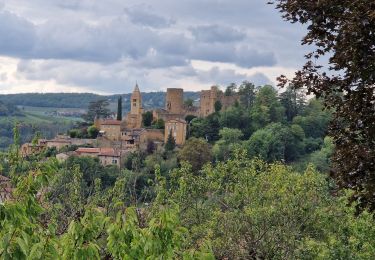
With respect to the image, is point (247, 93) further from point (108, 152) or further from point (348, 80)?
point (348, 80)

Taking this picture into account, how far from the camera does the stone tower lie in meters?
93.3

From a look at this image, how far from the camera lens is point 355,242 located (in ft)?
49.7

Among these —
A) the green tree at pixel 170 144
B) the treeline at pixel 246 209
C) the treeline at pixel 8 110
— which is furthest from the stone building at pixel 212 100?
the treeline at pixel 246 209

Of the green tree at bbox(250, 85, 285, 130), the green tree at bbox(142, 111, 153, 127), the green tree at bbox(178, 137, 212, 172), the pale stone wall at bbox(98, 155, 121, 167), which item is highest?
the green tree at bbox(250, 85, 285, 130)

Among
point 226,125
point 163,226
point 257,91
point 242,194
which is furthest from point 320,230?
point 257,91

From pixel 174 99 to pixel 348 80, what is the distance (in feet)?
279

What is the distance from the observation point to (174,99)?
306 ft

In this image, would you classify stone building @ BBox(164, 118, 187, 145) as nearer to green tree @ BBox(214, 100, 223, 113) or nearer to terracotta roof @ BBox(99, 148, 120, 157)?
terracotta roof @ BBox(99, 148, 120, 157)

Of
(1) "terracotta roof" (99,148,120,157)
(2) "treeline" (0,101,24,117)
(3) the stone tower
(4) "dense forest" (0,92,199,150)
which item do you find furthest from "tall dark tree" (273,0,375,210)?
(2) "treeline" (0,101,24,117)

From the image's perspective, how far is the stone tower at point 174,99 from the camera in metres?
93.3

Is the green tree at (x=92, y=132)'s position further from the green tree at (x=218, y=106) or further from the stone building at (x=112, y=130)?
the green tree at (x=218, y=106)

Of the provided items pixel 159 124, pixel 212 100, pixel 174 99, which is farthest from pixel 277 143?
pixel 174 99

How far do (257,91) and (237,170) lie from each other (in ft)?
239

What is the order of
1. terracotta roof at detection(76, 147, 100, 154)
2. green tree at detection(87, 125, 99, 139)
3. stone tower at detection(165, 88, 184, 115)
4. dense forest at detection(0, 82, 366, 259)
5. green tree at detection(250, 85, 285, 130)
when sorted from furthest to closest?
stone tower at detection(165, 88, 184, 115) → green tree at detection(87, 125, 99, 139) → green tree at detection(250, 85, 285, 130) → terracotta roof at detection(76, 147, 100, 154) → dense forest at detection(0, 82, 366, 259)
